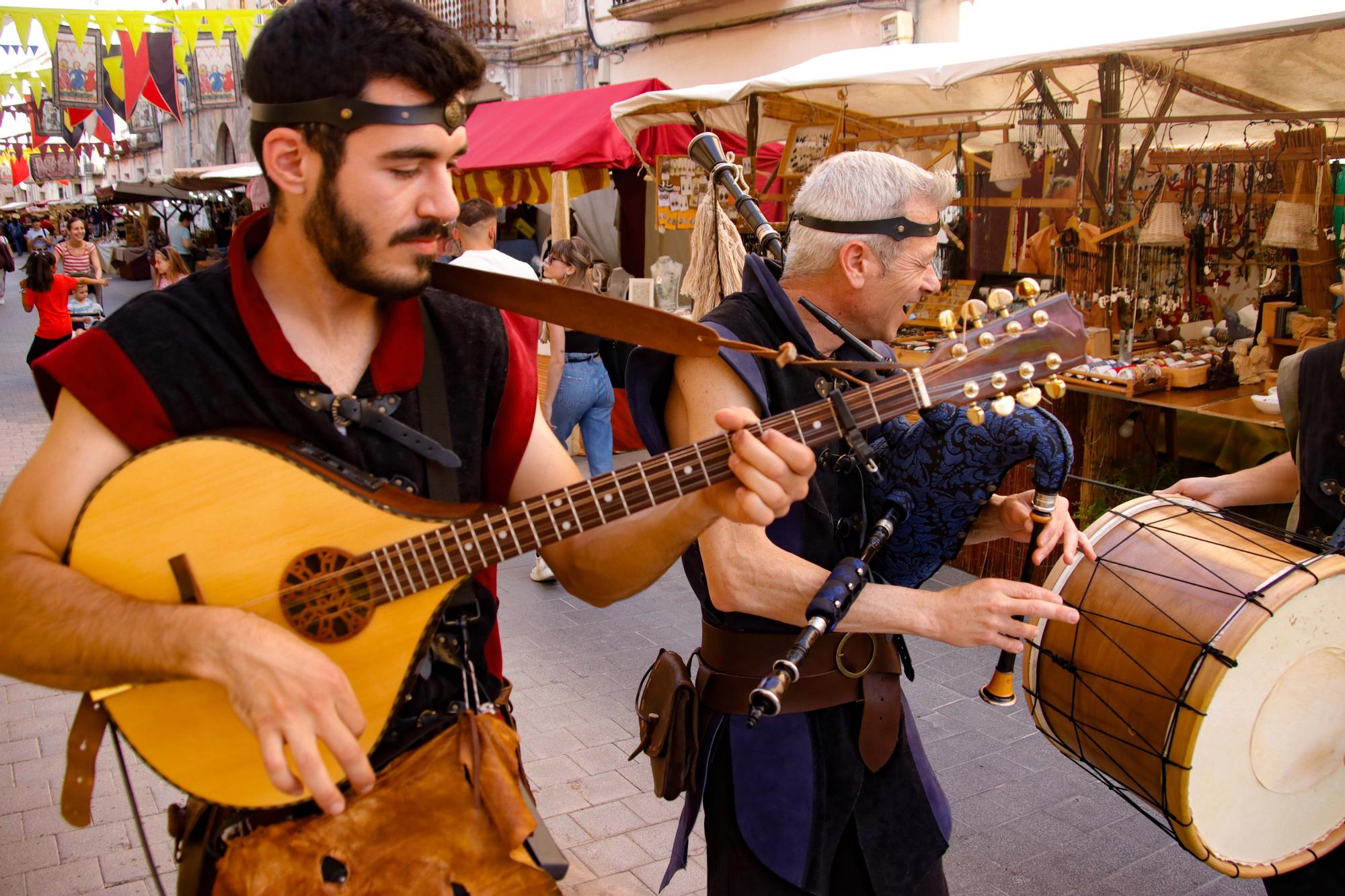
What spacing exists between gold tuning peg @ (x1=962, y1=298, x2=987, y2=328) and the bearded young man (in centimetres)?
38

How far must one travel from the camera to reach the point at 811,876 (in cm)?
193

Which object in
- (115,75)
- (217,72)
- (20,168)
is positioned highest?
(20,168)

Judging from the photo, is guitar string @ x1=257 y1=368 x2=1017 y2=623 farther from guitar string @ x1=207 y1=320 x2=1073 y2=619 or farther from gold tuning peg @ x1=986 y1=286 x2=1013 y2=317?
gold tuning peg @ x1=986 y1=286 x2=1013 y2=317

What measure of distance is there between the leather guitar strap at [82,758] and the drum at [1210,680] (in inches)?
74.3

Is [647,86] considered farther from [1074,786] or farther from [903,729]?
[903,729]

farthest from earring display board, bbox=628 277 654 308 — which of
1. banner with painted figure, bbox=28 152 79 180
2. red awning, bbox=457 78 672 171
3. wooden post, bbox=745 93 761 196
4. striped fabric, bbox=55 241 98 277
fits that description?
banner with painted figure, bbox=28 152 79 180

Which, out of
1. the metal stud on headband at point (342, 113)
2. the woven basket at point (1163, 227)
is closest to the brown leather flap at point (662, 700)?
the metal stud on headband at point (342, 113)

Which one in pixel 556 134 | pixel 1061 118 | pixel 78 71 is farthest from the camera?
pixel 78 71

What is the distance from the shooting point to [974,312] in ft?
5.06

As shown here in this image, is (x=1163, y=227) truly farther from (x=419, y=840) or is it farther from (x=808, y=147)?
(x=419, y=840)

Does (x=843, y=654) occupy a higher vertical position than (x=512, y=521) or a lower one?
lower

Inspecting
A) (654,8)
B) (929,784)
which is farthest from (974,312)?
(654,8)

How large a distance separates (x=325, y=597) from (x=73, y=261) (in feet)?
42.6

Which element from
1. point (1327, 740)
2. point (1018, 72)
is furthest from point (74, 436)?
point (1018, 72)
